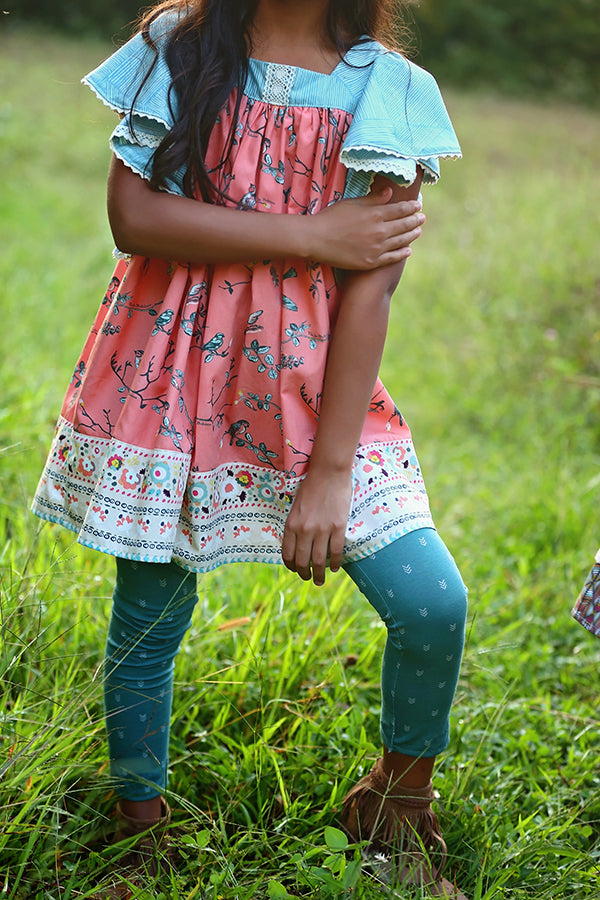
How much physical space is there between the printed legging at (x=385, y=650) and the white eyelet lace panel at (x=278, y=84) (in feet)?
2.33

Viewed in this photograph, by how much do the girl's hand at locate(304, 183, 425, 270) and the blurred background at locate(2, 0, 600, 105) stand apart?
17.5 metres

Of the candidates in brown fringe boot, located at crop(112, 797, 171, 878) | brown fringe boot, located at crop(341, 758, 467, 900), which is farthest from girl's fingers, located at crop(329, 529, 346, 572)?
brown fringe boot, located at crop(112, 797, 171, 878)

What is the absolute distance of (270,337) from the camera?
4.56 ft

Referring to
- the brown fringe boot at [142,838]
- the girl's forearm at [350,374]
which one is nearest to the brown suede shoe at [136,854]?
the brown fringe boot at [142,838]

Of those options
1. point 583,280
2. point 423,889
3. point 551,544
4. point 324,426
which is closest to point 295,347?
point 324,426

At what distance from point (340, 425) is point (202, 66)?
0.60m

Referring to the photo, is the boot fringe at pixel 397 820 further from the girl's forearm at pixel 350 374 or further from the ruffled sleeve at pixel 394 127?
the ruffled sleeve at pixel 394 127

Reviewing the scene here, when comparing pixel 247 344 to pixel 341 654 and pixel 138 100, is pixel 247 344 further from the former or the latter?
pixel 341 654

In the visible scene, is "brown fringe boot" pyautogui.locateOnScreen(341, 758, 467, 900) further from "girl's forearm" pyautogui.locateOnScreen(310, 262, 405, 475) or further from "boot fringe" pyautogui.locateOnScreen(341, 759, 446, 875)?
"girl's forearm" pyautogui.locateOnScreen(310, 262, 405, 475)

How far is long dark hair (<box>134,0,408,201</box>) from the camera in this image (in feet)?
4.47

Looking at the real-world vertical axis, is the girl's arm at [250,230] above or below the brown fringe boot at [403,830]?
above

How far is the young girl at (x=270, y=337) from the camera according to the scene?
1358mm

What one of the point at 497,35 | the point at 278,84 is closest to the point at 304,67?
the point at 278,84

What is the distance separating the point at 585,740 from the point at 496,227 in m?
5.17
